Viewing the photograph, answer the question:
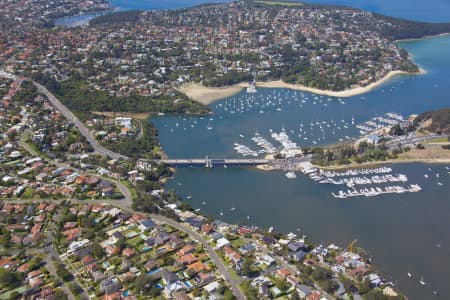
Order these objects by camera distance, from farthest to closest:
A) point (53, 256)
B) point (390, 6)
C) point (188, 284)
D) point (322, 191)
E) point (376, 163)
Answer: point (390, 6)
point (376, 163)
point (322, 191)
point (53, 256)
point (188, 284)

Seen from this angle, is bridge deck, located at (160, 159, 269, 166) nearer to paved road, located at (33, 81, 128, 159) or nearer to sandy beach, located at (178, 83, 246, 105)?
paved road, located at (33, 81, 128, 159)

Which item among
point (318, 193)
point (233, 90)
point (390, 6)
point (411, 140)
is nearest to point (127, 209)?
point (318, 193)

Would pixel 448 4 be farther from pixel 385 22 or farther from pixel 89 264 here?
pixel 89 264

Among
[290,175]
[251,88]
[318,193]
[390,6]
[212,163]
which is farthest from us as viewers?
[390,6]

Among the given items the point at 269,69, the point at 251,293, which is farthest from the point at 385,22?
the point at 251,293

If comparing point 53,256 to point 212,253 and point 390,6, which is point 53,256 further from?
point 390,6

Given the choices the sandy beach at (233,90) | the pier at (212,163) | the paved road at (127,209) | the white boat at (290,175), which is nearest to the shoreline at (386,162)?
the white boat at (290,175)

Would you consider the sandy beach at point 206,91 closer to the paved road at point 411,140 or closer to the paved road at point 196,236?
the paved road at point 411,140
